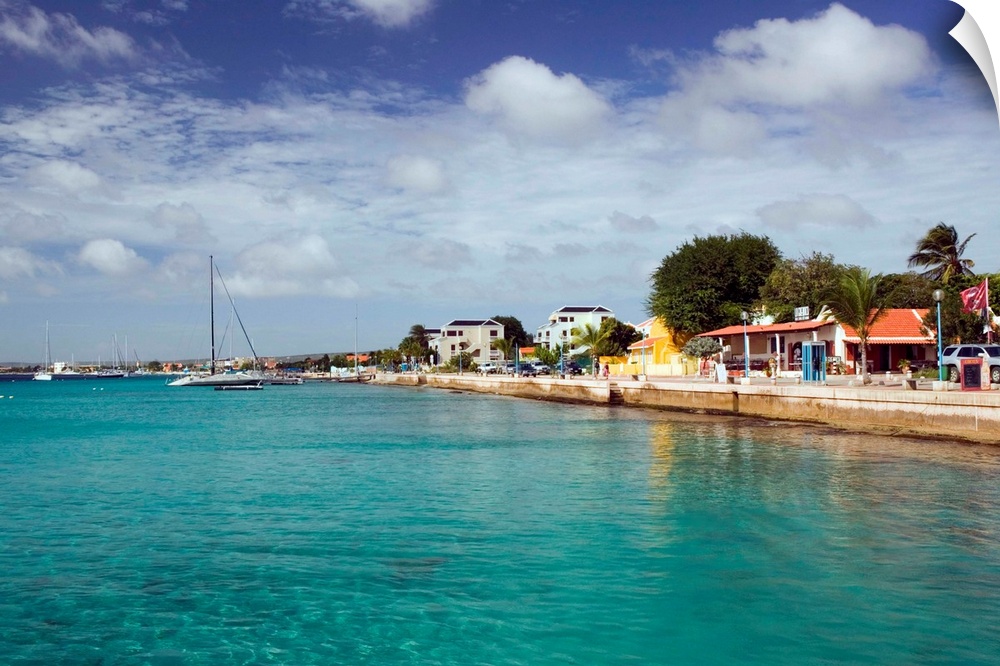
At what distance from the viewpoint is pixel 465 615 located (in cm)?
912

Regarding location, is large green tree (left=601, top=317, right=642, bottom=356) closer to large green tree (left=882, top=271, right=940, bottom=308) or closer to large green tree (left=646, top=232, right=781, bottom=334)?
large green tree (left=646, top=232, right=781, bottom=334)

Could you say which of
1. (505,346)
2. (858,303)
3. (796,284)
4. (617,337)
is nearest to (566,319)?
(505,346)

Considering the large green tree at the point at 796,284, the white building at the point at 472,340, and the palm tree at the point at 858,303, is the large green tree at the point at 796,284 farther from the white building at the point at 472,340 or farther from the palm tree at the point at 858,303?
the white building at the point at 472,340

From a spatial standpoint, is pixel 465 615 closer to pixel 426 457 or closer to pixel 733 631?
pixel 733 631

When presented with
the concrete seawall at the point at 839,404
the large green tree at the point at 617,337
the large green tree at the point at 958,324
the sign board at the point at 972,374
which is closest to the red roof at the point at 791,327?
the large green tree at the point at 958,324

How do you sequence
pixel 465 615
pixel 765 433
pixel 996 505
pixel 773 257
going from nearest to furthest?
pixel 465 615
pixel 996 505
pixel 765 433
pixel 773 257

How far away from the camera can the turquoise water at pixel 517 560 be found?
8.31 metres

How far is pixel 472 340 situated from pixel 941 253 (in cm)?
9579

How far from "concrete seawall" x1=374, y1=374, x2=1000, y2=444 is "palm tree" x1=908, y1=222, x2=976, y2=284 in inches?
1099

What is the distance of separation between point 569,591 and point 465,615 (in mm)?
1456

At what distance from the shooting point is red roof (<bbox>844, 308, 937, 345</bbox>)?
1768 inches

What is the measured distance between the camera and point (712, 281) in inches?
2689

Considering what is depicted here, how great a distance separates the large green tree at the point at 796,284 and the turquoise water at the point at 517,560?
37.2 metres

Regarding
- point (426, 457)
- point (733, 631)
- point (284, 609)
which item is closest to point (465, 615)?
point (284, 609)
